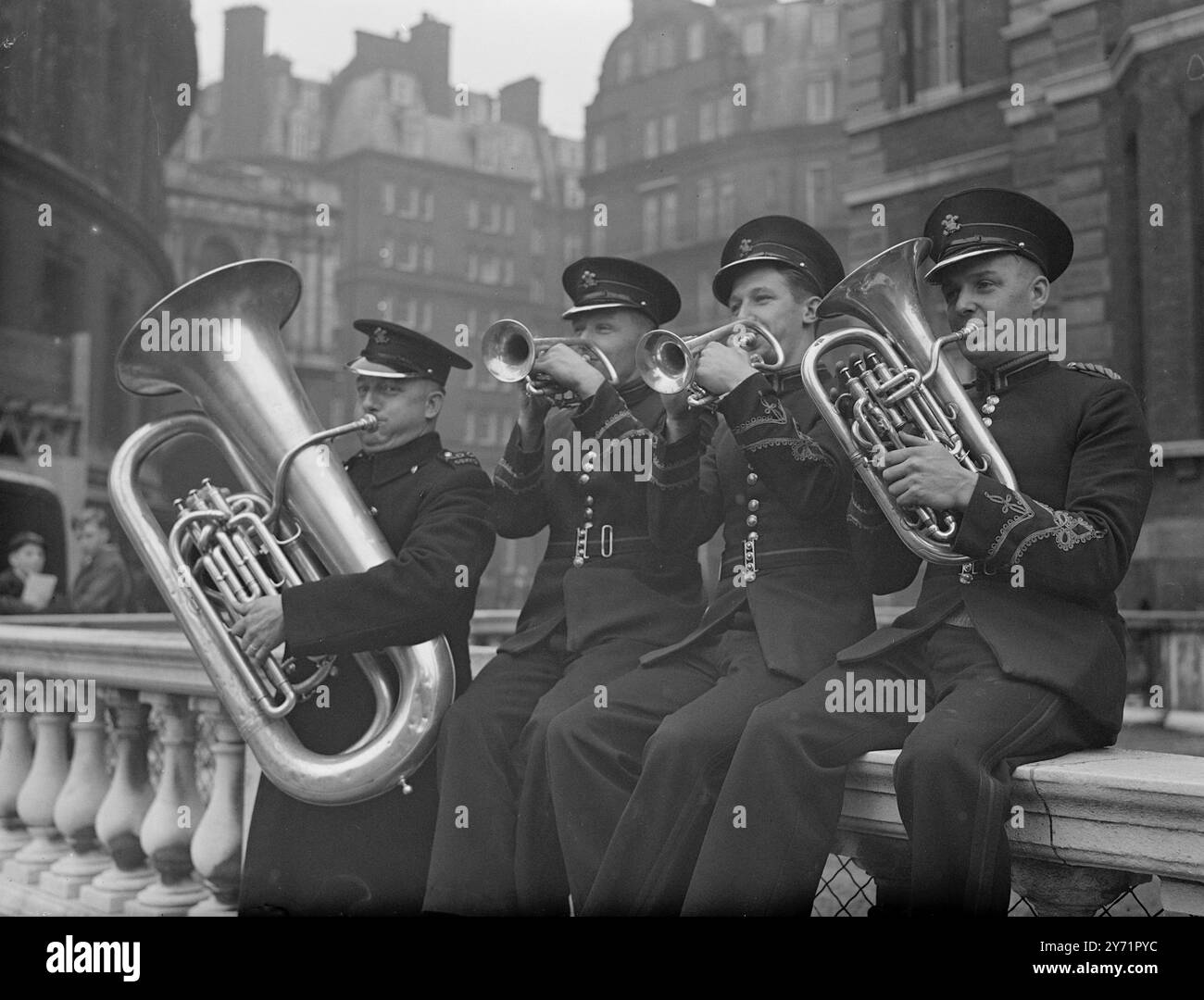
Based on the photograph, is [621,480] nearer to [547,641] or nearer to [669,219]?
[547,641]

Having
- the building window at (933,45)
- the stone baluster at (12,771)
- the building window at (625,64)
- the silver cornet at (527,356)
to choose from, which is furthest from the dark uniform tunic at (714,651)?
the stone baluster at (12,771)

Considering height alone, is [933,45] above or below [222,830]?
above

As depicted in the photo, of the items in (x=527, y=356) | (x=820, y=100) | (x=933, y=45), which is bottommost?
(x=527, y=356)

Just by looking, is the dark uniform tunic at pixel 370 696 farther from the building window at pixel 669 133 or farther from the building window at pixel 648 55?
the building window at pixel 648 55

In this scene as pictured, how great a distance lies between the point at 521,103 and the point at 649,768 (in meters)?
2.32

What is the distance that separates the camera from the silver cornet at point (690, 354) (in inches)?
137

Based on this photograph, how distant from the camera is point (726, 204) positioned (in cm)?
412

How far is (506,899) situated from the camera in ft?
12.3

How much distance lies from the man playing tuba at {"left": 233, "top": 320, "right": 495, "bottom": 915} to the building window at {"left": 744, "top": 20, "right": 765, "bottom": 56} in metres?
1.33

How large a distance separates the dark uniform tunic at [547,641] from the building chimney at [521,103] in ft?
3.58

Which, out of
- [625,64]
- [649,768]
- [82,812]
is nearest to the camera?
[649,768]

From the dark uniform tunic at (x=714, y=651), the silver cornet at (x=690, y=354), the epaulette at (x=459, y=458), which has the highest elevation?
the silver cornet at (x=690, y=354)

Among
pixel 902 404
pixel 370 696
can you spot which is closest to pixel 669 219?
pixel 902 404

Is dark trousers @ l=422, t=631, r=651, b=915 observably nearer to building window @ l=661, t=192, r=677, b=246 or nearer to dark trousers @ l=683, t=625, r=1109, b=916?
dark trousers @ l=683, t=625, r=1109, b=916
